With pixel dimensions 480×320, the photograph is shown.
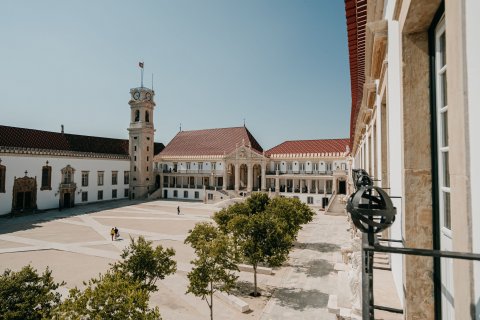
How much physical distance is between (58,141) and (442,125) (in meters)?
58.7

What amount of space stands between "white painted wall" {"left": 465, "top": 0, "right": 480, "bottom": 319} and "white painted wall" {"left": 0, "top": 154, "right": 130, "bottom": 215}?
51.3 meters

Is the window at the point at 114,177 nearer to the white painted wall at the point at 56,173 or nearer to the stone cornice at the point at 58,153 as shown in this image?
the white painted wall at the point at 56,173

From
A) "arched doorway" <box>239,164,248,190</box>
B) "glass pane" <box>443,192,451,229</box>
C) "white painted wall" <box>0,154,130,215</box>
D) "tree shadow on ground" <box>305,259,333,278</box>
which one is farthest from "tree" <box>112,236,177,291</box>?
"arched doorway" <box>239,164,248,190</box>

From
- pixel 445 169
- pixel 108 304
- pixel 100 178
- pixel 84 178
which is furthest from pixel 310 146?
pixel 445 169

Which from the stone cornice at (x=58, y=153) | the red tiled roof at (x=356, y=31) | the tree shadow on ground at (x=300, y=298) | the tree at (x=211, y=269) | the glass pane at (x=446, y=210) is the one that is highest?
the red tiled roof at (x=356, y=31)

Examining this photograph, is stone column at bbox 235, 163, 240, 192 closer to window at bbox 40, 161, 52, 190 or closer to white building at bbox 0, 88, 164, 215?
white building at bbox 0, 88, 164, 215

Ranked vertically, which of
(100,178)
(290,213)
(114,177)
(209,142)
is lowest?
(290,213)

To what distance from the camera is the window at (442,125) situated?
2.92 m

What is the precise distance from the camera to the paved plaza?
48.3 ft

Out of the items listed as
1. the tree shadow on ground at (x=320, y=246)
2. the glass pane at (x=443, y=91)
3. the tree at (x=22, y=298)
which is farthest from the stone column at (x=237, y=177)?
the glass pane at (x=443, y=91)

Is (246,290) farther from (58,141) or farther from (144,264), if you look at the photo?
(58,141)

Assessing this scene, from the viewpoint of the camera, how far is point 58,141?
A: 1988 inches

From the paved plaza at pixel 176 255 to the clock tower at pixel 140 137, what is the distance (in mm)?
14730

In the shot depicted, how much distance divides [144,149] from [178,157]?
7124 mm
